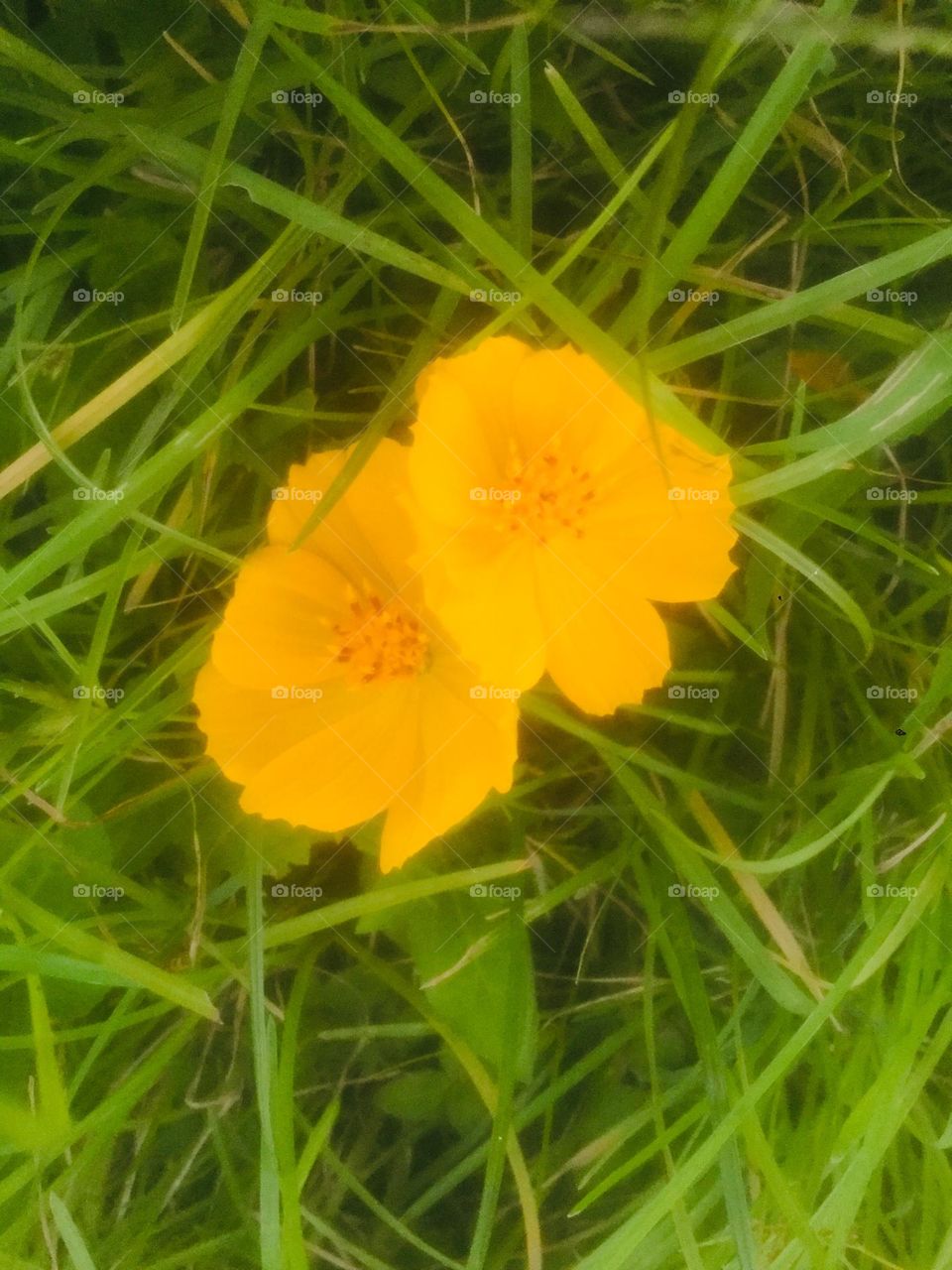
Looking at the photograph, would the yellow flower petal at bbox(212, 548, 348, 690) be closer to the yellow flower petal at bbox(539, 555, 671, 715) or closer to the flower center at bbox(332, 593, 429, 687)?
the flower center at bbox(332, 593, 429, 687)

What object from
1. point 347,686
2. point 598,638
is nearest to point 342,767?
point 347,686

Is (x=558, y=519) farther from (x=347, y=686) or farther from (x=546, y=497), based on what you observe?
(x=347, y=686)

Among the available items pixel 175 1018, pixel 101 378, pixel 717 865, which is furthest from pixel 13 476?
pixel 717 865

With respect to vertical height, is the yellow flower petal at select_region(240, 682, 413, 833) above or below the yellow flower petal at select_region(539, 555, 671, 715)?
below

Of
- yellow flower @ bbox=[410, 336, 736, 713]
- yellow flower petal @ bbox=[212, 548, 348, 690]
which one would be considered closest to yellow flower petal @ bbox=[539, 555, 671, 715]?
yellow flower @ bbox=[410, 336, 736, 713]

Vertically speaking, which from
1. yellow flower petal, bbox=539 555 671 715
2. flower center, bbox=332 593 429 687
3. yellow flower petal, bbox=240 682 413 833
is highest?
yellow flower petal, bbox=539 555 671 715
